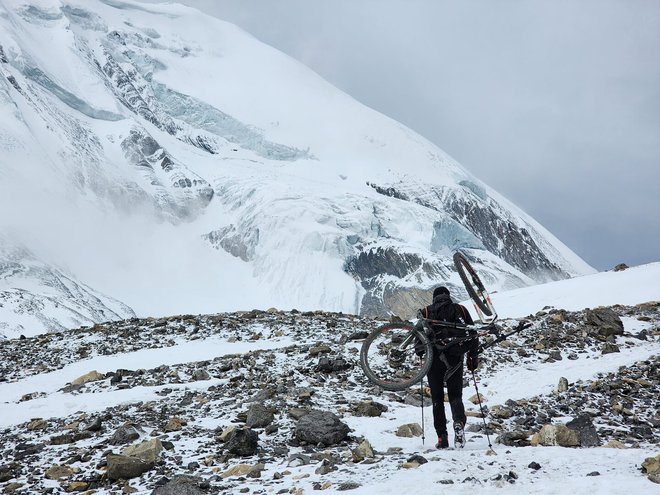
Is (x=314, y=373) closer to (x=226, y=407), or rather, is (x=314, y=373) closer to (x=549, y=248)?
(x=226, y=407)

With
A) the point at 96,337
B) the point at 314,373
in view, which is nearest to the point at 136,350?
the point at 96,337

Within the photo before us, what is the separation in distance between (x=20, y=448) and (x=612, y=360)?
37.9ft

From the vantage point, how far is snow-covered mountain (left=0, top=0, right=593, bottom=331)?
107500 millimetres

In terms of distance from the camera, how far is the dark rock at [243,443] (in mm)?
7492

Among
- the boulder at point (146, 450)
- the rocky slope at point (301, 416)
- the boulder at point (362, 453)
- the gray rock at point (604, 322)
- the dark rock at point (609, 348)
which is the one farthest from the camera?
the gray rock at point (604, 322)

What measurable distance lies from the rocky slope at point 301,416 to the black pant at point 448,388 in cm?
53

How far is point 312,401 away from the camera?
999 cm

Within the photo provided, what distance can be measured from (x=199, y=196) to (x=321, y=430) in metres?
127

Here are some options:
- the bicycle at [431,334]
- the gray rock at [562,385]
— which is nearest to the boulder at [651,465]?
the bicycle at [431,334]

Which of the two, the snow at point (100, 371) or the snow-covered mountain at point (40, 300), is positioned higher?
the snow-covered mountain at point (40, 300)

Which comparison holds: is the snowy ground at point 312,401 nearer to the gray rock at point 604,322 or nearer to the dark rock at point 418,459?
the dark rock at point 418,459

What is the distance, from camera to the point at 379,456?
697cm

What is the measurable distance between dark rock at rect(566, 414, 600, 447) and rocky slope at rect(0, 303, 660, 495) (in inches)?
0.7

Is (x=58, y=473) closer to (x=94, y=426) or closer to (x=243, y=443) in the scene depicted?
(x=94, y=426)
